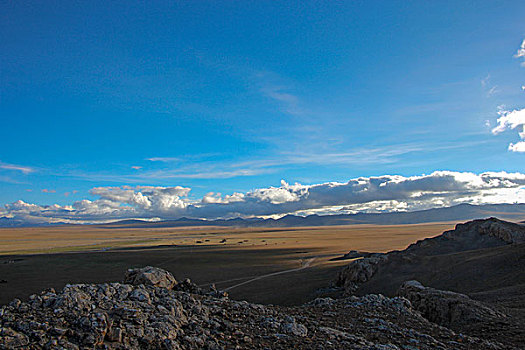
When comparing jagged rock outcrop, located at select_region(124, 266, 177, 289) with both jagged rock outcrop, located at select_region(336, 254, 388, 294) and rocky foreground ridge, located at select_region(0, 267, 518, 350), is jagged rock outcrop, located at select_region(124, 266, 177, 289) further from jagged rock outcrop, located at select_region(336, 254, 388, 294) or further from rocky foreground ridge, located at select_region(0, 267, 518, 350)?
jagged rock outcrop, located at select_region(336, 254, 388, 294)

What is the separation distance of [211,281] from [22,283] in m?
27.5

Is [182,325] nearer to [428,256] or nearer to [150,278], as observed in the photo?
[150,278]

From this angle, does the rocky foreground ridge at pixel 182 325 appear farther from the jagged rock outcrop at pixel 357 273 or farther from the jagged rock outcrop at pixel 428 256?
the jagged rock outcrop at pixel 357 273

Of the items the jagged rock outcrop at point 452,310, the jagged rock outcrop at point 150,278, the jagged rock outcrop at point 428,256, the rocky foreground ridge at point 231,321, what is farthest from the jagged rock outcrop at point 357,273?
the jagged rock outcrop at point 150,278

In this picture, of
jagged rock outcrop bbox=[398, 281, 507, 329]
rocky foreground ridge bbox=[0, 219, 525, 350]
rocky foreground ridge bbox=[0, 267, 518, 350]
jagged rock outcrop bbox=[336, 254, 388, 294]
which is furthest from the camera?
jagged rock outcrop bbox=[336, 254, 388, 294]

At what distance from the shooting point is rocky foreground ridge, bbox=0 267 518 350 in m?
7.55

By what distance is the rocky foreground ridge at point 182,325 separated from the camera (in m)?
7.55

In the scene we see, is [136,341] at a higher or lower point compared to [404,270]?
higher

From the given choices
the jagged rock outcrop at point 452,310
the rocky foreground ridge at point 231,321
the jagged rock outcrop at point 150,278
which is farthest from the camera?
the jagged rock outcrop at point 150,278

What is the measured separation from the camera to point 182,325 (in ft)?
30.3

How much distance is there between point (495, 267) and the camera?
91.0ft

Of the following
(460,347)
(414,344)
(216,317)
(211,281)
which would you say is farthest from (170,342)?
(211,281)

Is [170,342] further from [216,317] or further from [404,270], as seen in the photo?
[404,270]

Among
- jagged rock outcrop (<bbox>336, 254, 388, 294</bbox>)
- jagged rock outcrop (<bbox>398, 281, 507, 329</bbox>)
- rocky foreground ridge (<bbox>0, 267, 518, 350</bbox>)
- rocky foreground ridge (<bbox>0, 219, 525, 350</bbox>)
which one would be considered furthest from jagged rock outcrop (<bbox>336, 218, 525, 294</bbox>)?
rocky foreground ridge (<bbox>0, 267, 518, 350</bbox>)
